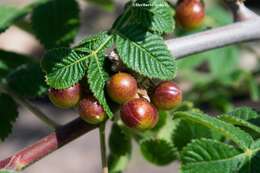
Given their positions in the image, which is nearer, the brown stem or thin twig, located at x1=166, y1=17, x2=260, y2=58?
the brown stem

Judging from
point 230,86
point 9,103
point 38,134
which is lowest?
point 38,134

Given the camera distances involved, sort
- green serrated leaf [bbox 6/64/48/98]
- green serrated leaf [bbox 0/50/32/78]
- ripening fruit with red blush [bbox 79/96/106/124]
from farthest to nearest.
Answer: green serrated leaf [bbox 0/50/32/78] < green serrated leaf [bbox 6/64/48/98] < ripening fruit with red blush [bbox 79/96/106/124]

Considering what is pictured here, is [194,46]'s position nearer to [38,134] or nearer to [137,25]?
[137,25]

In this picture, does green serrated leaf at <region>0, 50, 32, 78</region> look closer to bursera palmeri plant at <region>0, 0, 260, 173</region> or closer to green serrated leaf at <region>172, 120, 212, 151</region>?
bursera palmeri plant at <region>0, 0, 260, 173</region>

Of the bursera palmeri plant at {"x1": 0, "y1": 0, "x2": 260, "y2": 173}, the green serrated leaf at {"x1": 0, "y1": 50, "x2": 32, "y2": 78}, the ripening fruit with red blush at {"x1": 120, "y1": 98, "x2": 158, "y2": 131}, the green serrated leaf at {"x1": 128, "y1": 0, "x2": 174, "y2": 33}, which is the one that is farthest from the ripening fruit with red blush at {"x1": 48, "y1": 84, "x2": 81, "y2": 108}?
the green serrated leaf at {"x1": 0, "y1": 50, "x2": 32, "y2": 78}

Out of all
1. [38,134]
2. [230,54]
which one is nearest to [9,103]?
[230,54]

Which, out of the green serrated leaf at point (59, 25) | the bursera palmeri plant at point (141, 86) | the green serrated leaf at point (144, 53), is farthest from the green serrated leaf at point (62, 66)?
the green serrated leaf at point (59, 25)
